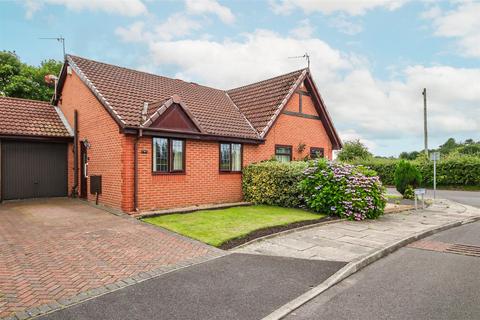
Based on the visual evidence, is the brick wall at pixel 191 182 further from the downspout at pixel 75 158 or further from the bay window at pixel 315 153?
the bay window at pixel 315 153

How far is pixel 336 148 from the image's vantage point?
2081 cm

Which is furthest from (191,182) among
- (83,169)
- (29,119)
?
(29,119)

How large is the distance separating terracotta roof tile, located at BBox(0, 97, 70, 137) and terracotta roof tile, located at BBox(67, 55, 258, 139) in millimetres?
2944

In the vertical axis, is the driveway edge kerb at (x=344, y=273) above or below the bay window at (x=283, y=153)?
below

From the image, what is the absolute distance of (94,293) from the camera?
15.3 ft

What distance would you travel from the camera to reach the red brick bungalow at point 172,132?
37.0 ft

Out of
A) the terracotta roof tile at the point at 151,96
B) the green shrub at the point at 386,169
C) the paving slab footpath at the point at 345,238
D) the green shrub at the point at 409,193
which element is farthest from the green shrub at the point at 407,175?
the green shrub at the point at 386,169

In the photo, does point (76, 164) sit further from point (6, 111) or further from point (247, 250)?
point (247, 250)

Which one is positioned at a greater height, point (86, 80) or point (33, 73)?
point (33, 73)

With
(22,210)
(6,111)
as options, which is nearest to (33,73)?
(6,111)

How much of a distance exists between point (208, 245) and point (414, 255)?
14.9 ft

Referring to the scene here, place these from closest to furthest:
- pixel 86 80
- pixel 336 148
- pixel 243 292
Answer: pixel 243 292 → pixel 86 80 → pixel 336 148

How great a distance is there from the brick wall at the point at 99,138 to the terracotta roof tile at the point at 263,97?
6850mm

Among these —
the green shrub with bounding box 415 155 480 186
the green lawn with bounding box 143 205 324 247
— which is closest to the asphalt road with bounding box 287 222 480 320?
the green lawn with bounding box 143 205 324 247
